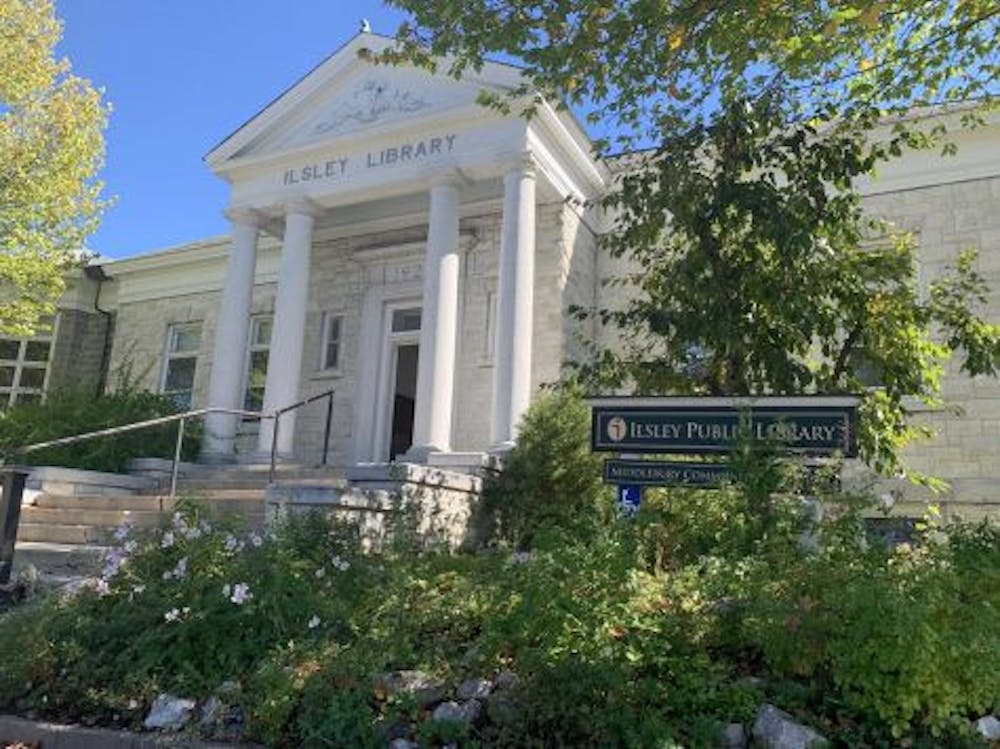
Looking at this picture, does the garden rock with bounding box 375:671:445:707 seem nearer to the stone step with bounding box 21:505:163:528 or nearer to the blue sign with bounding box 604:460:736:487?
the blue sign with bounding box 604:460:736:487

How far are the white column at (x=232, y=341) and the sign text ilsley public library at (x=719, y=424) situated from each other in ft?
27.8

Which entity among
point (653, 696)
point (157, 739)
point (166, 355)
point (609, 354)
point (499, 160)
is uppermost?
point (499, 160)

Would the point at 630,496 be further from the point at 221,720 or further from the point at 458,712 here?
the point at 221,720

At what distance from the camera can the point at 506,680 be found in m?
4.60

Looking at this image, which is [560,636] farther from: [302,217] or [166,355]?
[166,355]

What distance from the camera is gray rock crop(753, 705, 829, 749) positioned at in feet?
12.8

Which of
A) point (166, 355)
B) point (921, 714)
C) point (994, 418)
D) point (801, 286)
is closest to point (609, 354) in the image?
point (801, 286)

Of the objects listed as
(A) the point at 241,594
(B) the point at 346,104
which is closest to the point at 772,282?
(A) the point at 241,594

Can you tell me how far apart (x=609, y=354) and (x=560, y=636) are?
12.5 ft

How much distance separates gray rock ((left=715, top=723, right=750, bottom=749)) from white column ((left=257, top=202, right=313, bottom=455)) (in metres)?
10.3

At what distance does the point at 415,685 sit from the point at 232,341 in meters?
10.5

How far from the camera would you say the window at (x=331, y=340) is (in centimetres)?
1641

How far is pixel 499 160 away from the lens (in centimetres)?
1251

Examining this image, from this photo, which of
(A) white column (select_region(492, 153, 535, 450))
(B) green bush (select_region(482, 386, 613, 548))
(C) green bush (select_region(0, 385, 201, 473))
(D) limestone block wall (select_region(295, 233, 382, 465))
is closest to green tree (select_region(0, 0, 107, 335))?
(C) green bush (select_region(0, 385, 201, 473))
